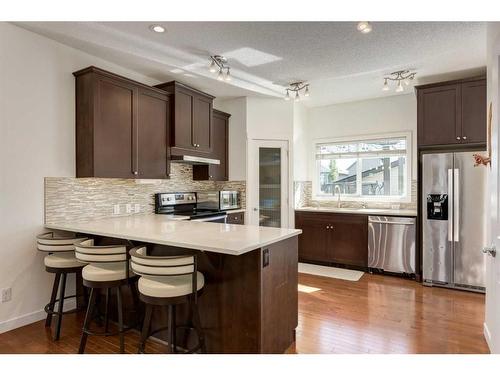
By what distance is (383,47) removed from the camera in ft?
10.2

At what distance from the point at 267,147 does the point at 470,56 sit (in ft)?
9.21

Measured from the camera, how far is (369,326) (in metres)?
2.75

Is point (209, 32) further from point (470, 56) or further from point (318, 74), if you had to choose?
point (470, 56)

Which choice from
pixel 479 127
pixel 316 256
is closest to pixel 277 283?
pixel 316 256

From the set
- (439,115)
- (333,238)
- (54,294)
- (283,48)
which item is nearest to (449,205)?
(439,115)

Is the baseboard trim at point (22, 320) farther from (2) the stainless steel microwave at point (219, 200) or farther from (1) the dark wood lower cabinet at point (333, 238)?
(1) the dark wood lower cabinet at point (333, 238)

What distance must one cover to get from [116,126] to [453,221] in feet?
13.1

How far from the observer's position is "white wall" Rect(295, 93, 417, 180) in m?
4.83

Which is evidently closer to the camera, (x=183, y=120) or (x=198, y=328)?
(x=198, y=328)

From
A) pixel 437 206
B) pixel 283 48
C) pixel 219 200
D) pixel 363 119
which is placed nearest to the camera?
pixel 283 48

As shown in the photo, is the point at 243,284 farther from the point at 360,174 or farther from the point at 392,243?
the point at 360,174

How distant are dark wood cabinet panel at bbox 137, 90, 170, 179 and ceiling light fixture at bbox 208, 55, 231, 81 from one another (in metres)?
0.74

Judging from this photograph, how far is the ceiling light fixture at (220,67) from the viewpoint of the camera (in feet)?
11.2

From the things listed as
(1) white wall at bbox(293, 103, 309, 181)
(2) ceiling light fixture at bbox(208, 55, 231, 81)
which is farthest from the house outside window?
(2) ceiling light fixture at bbox(208, 55, 231, 81)
